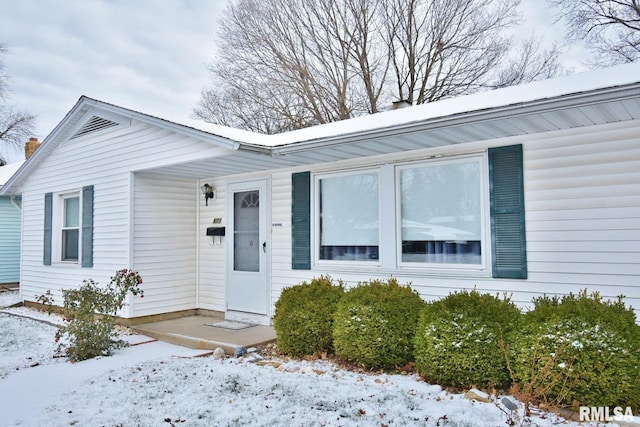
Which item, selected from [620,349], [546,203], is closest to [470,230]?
[546,203]

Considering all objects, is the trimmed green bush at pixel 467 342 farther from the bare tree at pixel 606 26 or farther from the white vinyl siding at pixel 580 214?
the bare tree at pixel 606 26

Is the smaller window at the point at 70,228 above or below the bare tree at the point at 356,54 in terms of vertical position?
below

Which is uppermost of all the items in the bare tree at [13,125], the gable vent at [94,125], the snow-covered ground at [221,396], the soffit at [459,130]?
the bare tree at [13,125]

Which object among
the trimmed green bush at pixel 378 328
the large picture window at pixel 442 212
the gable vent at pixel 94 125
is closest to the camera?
the trimmed green bush at pixel 378 328

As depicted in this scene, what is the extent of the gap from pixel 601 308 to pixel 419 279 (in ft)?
6.66

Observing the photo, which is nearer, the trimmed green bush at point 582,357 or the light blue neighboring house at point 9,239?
the trimmed green bush at point 582,357

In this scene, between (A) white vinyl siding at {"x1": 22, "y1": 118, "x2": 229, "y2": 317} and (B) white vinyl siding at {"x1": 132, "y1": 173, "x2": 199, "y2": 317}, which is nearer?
(A) white vinyl siding at {"x1": 22, "y1": 118, "x2": 229, "y2": 317}

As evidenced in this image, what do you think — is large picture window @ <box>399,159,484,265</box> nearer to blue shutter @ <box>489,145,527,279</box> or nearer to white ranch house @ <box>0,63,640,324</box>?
white ranch house @ <box>0,63,640,324</box>

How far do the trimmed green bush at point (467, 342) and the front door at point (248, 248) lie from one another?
3.18m

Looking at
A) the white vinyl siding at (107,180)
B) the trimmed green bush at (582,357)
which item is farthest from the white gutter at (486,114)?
the trimmed green bush at (582,357)

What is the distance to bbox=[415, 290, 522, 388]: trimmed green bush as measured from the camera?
3.78 meters

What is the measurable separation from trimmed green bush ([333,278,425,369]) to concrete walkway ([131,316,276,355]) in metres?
1.42

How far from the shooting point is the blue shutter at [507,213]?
4.62m

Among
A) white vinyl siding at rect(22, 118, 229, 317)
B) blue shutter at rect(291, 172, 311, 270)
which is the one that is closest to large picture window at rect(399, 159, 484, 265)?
blue shutter at rect(291, 172, 311, 270)
